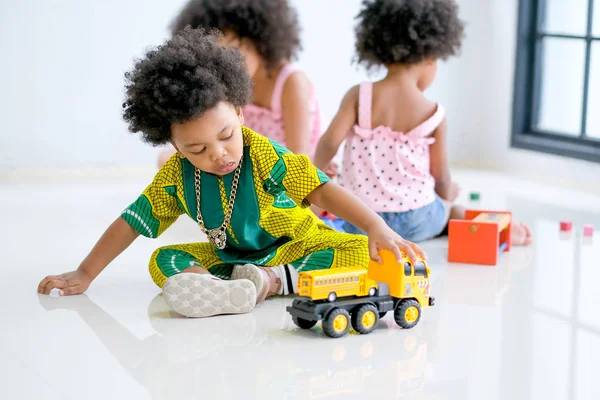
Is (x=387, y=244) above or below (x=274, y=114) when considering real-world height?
below

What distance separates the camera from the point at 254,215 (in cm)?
178

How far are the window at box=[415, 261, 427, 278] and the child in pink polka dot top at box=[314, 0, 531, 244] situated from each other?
647 millimetres

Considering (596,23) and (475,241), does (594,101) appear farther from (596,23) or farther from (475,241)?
(475,241)

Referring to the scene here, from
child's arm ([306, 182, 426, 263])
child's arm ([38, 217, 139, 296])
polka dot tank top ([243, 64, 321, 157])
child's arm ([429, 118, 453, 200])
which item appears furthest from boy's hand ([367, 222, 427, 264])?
polka dot tank top ([243, 64, 321, 157])

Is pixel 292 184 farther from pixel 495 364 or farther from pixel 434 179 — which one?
pixel 434 179

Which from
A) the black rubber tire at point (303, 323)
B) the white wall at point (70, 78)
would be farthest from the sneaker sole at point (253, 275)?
the white wall at point (70, 78)

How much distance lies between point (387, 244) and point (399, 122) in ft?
2.53

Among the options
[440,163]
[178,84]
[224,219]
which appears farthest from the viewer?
[440,163]

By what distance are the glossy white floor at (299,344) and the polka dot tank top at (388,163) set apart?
0.61 feet

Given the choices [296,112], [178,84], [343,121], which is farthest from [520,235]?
[178,84]

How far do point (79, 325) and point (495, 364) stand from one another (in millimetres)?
723

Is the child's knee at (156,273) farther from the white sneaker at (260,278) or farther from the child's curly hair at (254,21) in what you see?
the child's curly hair at (254,21)

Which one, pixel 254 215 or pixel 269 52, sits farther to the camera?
pixel 269 52

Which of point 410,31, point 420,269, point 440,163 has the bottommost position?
point 420,269
